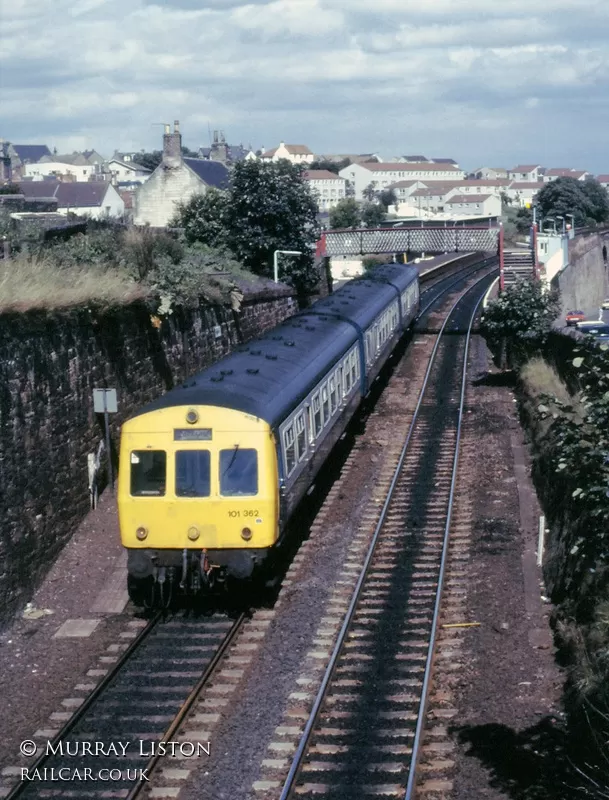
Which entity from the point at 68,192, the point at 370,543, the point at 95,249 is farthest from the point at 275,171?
the point at 68,192

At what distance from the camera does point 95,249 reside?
68.9ft

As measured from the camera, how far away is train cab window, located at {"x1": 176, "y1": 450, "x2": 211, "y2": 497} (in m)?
12.1

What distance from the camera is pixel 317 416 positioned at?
1574 cm

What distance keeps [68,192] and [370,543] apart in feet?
239

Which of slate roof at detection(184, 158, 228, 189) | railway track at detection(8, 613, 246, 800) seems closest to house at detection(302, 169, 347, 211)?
slate roof at detection(184, 158, 228, 189)

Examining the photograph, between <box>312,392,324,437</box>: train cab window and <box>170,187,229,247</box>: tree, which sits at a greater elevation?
<box>170,187,229,247</box>: tree

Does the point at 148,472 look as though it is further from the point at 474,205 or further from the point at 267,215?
the point at 474,205

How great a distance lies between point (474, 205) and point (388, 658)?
14475cm

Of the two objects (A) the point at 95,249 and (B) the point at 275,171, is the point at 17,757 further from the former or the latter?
(B) the point at 275,171

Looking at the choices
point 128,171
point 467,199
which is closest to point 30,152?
point 128,171

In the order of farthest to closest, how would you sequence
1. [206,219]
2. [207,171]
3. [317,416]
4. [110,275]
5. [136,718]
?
[207,171]
[206,219]
[110,275]
[317,416]
[136,718]

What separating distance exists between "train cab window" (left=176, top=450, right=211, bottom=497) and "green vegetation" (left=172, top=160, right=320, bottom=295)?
21337mm

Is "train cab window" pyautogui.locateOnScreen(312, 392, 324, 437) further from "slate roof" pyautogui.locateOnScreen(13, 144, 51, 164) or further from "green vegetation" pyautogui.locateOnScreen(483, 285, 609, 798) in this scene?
"slate roof" pyautogui.locateOnScreen(13, 144, 51, 164)

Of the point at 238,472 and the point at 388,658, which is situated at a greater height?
the point at 238,472
